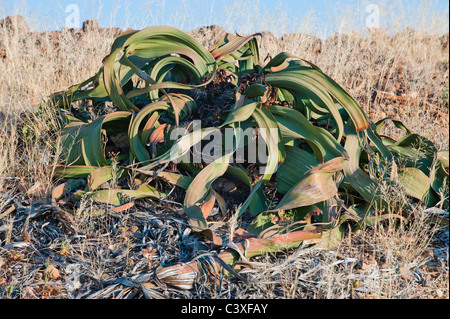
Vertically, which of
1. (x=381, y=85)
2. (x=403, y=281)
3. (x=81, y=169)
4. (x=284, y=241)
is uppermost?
(x=381, y=85)

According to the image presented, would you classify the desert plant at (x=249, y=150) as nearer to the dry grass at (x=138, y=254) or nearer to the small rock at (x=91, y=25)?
the dry grass at (x=138, y=254)

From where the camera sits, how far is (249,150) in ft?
8.73

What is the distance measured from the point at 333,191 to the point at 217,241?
726 millimetres

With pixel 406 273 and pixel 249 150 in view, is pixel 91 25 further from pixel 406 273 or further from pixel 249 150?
pixel 406 273

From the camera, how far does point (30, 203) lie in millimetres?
2498

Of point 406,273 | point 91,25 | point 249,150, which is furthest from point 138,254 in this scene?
point 91,25

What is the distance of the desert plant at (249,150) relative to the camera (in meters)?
2.32

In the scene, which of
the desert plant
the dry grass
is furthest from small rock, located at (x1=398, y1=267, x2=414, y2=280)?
the desert plant

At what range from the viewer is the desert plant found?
2.32m

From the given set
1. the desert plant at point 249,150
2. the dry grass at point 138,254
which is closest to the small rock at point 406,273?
the dry grass at point 138,254

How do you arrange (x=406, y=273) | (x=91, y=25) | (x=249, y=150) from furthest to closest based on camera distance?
1. (x=91, y=25)
2. (x=249, y=150)
3. (x=406, y=273)

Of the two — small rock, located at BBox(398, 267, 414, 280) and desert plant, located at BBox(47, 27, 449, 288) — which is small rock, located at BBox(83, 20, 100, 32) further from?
small rock, located at BBox(398, 267, 414, 280)

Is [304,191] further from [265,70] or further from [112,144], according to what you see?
[112,144]
